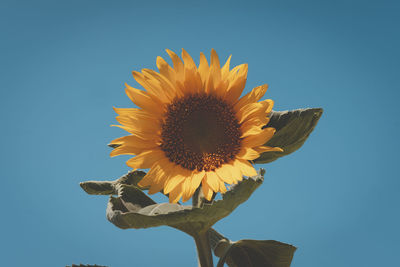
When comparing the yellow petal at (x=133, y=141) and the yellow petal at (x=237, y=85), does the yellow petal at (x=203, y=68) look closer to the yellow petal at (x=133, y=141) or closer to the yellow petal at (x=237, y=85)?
the yellow petal at (x=237, y=85)

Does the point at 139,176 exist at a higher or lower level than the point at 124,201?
higher

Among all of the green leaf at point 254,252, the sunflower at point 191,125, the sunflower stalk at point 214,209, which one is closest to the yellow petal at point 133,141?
the sunflower at point 191,125

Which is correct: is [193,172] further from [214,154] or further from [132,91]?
[132,91]

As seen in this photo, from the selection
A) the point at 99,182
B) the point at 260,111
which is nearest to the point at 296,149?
the point at 260,111

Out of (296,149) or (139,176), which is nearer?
(296,149)

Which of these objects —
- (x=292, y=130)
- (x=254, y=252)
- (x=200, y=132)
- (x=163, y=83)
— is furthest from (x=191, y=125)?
(x=254, y=252)
